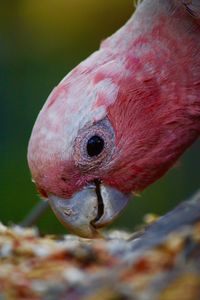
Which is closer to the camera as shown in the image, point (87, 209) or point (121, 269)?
point (121, 269)

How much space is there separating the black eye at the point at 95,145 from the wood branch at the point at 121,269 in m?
0.47

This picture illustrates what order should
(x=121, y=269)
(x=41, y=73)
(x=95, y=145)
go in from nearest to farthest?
(x=121, y=269) → (x=95, y=145) → (x=41, y=73)

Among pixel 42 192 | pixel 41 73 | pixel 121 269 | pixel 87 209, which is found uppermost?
pixel 41 73

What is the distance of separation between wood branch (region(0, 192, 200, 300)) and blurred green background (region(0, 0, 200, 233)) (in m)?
3.09

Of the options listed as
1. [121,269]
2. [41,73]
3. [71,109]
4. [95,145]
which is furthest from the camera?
[41,73]

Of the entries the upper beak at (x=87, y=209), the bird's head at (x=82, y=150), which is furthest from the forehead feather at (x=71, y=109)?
the upper beak at (x=87, y=209)

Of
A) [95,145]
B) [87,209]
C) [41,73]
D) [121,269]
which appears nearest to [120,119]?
[95,145]

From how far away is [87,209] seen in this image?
2.17 metres

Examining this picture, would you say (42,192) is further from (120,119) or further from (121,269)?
(121,269)

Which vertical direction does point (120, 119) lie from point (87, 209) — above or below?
above

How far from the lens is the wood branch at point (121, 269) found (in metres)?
1.14

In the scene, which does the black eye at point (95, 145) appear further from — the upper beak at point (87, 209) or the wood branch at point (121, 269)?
the wood branch at point (121, 269)

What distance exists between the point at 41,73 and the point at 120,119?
379cm

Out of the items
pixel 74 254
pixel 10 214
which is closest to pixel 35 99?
pixel 10 214
